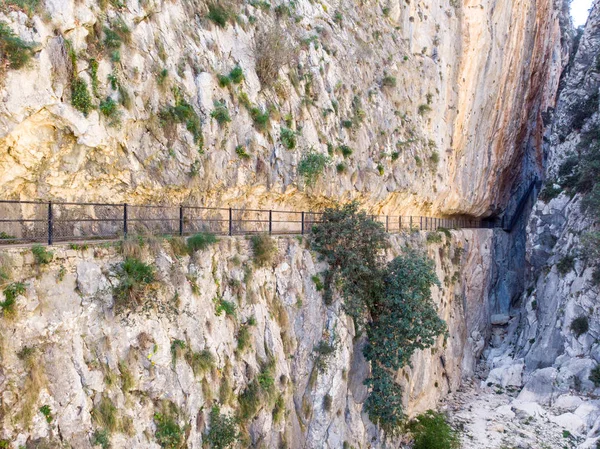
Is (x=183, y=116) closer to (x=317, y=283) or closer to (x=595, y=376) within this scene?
(x=317, y=283)

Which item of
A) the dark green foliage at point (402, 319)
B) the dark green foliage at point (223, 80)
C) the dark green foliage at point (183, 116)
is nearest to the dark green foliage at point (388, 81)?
the dark green foliage at point (402, 319)

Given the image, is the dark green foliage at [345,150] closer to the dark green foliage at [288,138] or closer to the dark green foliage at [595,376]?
the dark green foliage at [288,138]

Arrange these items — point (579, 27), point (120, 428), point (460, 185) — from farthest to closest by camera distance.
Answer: point (579, 27) → point (460, 185) → point (120, 428)

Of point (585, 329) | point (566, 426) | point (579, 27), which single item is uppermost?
point (579, 27)

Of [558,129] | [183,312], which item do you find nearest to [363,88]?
[183,312]

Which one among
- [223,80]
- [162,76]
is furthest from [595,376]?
[162,76]

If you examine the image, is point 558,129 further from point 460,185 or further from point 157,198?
point 157,198

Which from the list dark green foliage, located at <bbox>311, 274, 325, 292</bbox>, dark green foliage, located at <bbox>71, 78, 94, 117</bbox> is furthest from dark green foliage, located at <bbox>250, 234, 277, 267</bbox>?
dark green foliage, located at <bbox>71, 78, 94, 117</bbox>
